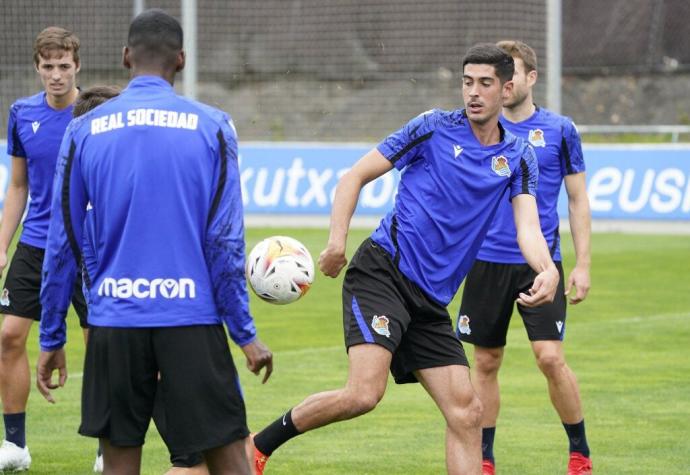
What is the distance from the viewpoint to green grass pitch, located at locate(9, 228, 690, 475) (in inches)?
333

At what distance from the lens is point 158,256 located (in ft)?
17.3

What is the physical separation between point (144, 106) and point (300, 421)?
98.0 inches

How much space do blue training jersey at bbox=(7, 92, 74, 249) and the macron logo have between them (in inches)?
122

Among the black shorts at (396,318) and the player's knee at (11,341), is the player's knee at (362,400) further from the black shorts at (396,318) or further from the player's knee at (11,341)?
the player's knee at (11,341)

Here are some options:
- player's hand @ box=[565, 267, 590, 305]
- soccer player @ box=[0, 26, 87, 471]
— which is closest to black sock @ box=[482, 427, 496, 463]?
player's hand @ box=[565, 267, 590, 305]

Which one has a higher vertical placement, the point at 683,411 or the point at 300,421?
the point at 300,421

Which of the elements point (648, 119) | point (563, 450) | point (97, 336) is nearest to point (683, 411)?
point (563, 450)

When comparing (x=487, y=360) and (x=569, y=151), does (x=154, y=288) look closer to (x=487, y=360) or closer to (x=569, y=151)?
(x=487, y=360)

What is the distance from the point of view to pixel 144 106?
17.3ft

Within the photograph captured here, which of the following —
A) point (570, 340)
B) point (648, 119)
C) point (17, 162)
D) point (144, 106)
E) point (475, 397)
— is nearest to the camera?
point (144, 106)

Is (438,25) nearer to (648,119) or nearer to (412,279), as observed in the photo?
(648,119)

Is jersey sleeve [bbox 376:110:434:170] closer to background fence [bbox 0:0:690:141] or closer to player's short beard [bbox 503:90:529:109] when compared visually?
player's short beard [bbox 503:90:529:109]

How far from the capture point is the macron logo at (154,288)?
5273 millimetres

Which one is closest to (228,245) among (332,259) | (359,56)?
(332,259)
